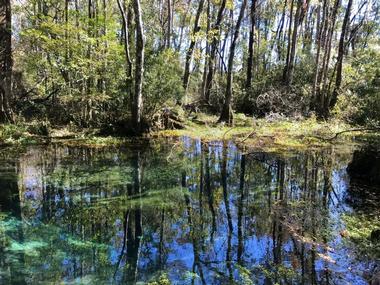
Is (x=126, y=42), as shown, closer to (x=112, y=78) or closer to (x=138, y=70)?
(x=112, y=78)

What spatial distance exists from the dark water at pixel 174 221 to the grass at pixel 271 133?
3288 millimetres

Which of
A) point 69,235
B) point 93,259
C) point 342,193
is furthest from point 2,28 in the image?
point 342,193

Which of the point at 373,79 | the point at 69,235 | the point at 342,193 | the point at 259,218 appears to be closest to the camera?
the point at 69,235

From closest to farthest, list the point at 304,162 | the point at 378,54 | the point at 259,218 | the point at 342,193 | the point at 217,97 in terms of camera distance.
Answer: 1. the point at 259,218
2. the point at 342,193
3. the point at 304,162
4. the point at 378,54
5. the point at 217,97

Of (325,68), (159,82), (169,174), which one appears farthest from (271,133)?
(325,68)

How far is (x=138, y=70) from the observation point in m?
15.4

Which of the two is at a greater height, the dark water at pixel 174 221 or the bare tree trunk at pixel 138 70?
the bare tree trunk at pixel 138 70

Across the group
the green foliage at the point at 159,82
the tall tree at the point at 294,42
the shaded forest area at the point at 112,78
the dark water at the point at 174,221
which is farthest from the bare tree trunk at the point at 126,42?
the tall tree at the point at 294,42

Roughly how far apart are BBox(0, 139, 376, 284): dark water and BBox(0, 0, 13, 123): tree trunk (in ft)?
12.5

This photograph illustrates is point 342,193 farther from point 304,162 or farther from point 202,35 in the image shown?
point 202,35

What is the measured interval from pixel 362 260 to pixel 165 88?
12931mm

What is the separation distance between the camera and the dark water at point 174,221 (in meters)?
5.52

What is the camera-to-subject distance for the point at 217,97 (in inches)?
985

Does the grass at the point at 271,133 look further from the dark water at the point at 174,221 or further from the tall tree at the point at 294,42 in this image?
the tall tree at the point at 294,42
